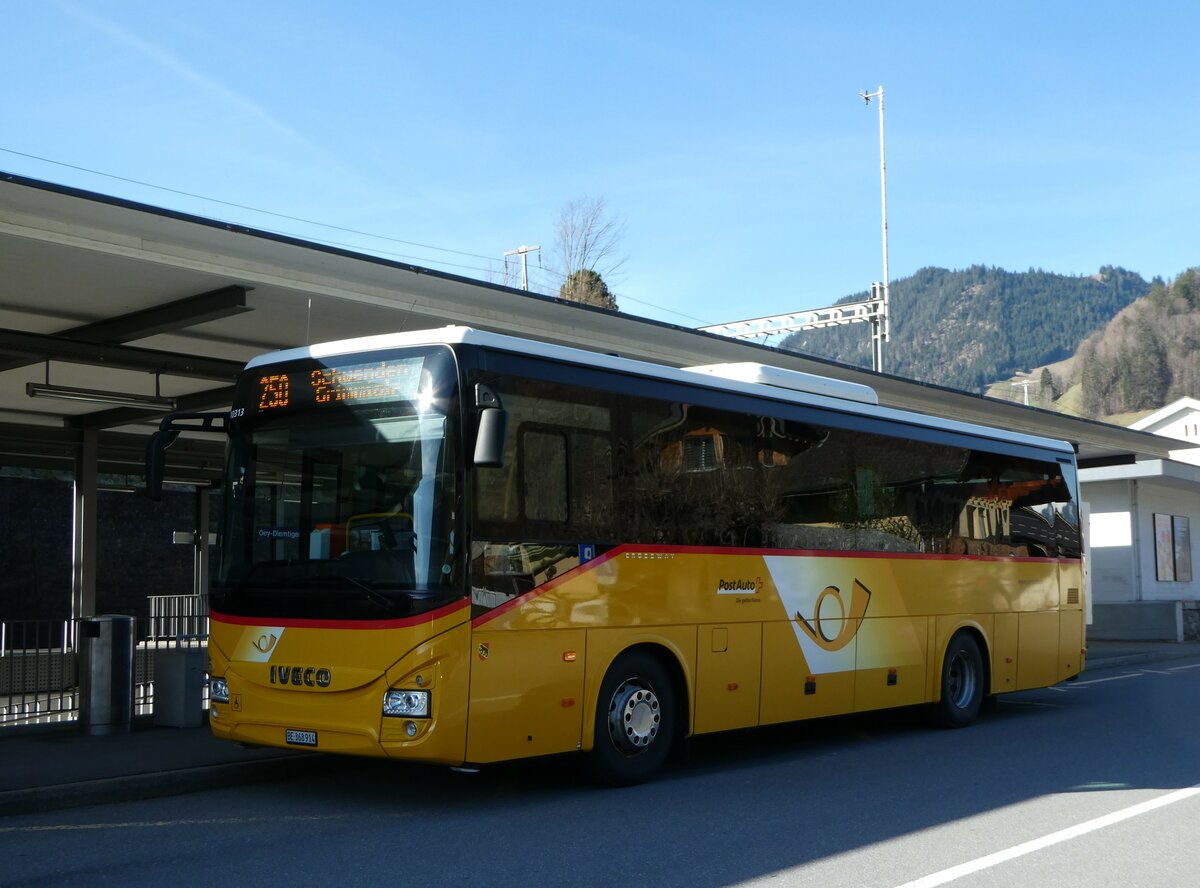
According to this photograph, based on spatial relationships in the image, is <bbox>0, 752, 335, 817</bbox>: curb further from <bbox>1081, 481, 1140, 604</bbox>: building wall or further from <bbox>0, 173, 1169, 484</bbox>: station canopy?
<bbox>1081, 481, 1140, 604</bbox>: building wall

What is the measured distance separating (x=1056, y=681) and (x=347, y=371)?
35.0 feet

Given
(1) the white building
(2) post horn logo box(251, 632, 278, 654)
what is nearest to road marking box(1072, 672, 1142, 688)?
(1) the white building

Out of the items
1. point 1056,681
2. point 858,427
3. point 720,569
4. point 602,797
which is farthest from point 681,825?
point 1056,681

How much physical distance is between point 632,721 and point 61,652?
24.4 feet

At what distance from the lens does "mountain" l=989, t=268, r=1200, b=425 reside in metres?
144

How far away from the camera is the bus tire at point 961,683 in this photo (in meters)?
13.9

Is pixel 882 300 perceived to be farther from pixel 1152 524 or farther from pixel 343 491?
pixel 343 491

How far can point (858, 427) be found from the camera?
42.0 ft

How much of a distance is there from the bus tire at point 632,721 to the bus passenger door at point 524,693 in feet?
1.14

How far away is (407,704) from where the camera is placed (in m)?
8.38

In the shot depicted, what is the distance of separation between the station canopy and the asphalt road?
4.70 metres

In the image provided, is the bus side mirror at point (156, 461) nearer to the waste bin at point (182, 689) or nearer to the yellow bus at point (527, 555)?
the yellow bus at point (527, 555)

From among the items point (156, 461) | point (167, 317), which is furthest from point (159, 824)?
point (167, 317)

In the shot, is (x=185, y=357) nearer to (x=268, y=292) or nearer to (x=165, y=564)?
(x=268, y=292)
